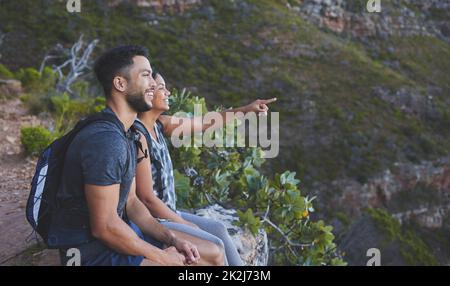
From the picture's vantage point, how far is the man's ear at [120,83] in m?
2.30

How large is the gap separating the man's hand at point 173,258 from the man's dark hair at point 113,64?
645 millimetres

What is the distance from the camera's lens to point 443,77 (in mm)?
24141

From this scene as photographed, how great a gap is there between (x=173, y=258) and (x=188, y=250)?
3.1 inches

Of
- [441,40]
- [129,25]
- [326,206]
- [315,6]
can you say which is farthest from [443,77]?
[129,25]

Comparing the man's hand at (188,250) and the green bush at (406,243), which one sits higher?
the man's hand at (188,250)

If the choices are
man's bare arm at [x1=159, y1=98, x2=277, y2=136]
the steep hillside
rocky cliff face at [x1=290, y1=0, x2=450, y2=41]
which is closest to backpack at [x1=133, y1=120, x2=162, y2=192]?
man's bare arm at [x1=159, y1=98, x2=277, y2=136]

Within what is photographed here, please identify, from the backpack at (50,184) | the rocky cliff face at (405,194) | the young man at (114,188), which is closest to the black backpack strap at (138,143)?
the young man at (114,188)

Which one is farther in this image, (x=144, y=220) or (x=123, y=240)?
(x=144, y=220)

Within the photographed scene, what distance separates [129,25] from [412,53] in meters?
12.2

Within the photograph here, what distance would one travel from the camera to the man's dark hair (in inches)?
90.9

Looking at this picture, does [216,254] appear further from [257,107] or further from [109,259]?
[257,107]

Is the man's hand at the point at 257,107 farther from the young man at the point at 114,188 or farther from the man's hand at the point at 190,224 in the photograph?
the young man at the point at 114,188

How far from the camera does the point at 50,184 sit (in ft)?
7.26

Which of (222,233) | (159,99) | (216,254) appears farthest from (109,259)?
(159,99)
